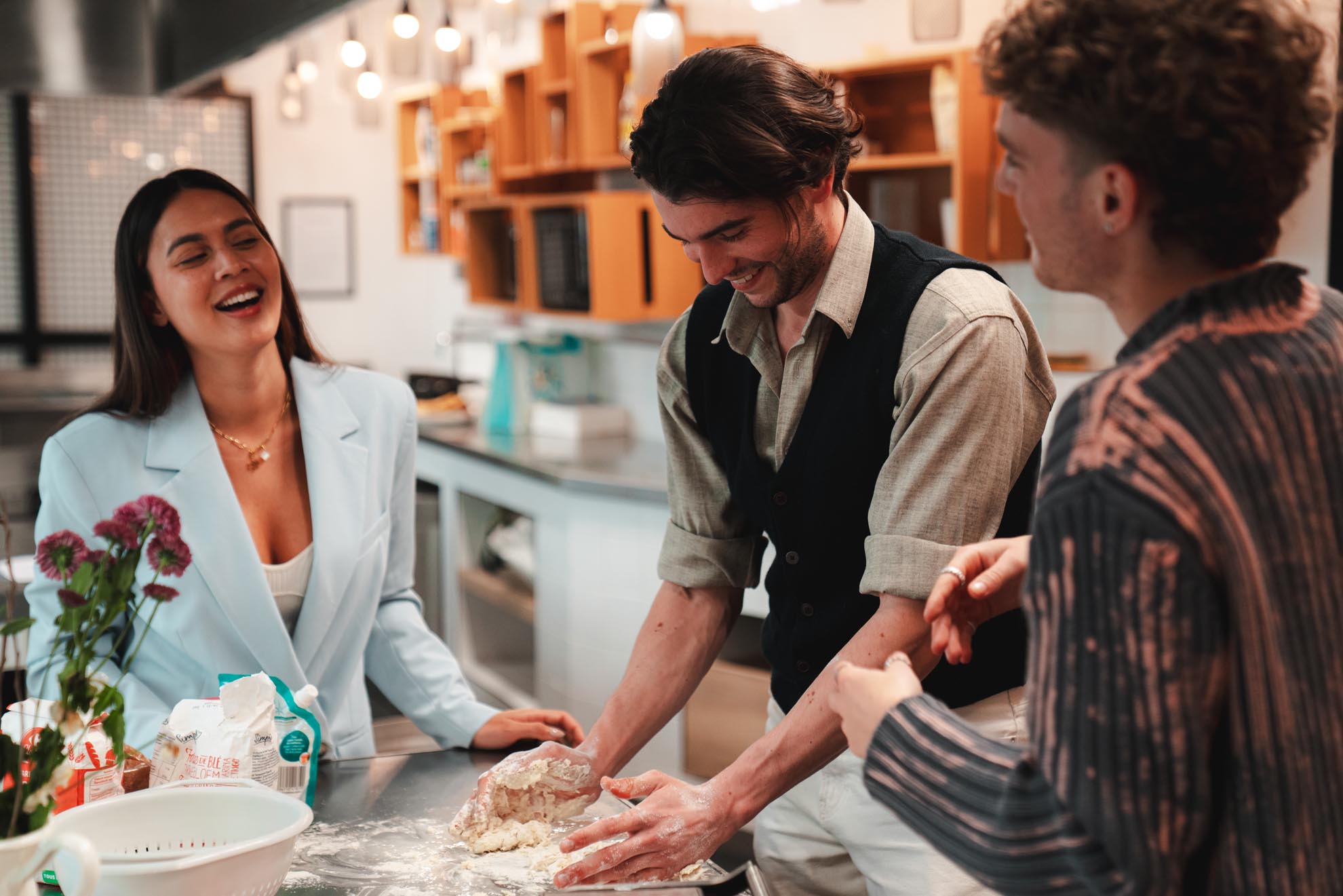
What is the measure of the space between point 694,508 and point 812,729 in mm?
432

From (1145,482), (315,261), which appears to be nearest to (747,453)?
(1145,482)

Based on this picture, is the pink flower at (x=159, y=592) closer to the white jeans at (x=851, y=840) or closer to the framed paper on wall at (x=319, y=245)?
the white jeans at (x=851, y=840)

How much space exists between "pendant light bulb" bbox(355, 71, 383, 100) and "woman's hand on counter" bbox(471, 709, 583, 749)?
3506 millimetres

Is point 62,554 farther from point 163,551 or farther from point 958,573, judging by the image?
point 958,573

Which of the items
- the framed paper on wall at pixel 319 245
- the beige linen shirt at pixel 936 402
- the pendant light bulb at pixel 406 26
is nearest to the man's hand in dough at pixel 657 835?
the beige linen shirt at pixel 936 402

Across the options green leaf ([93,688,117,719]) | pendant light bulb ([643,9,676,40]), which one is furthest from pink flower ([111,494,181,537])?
pendant light bulb ([643,9,676,40])

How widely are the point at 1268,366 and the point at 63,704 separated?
92cm

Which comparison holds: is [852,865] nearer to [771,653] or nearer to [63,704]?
[771,653]

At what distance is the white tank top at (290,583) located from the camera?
1.92 metres

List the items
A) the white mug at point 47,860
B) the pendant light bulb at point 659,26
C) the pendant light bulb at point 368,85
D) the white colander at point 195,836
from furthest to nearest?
the pendant light bulb at point 368,85 → the pendant light bulb at point 659,26 → the white colander at point 195,836 → the white mug at point 47,860

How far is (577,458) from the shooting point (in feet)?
14.2

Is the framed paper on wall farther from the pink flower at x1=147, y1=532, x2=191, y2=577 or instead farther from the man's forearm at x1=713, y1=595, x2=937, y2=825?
the pink flower at x1=147, y1=532, x2=191, y2=577

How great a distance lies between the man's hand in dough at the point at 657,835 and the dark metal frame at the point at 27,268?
523 centimetres

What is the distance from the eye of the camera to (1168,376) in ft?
2.75
